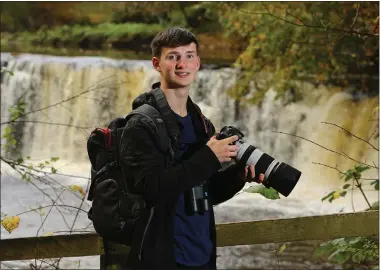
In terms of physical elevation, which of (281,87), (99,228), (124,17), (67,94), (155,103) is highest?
(124,17)

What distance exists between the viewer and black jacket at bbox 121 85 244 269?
179 cm

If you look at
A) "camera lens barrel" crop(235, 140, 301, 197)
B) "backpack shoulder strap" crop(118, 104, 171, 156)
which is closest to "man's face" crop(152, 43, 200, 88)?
"backpack shoulder strap" crop(118, 104, 171, 156)

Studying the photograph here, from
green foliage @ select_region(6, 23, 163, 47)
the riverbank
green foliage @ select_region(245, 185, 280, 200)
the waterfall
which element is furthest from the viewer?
→ green foliage @ select_region(6, 23, 163, 47)

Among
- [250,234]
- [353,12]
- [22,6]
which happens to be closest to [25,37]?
[22,6]

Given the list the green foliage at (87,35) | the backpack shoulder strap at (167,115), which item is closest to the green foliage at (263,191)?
the backpack shoulder strap at (167,115)

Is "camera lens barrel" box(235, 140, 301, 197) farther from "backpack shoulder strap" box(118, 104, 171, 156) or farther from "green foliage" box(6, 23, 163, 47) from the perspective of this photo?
"green foliage" box(6, 23, 163, 47)

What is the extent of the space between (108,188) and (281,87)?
7.67 m

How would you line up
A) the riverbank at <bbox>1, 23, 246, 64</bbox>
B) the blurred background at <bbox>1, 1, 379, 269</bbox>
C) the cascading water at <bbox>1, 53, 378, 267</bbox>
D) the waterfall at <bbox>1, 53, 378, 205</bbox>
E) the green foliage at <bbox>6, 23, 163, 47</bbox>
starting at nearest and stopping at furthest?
the blurred background at <bbox>1, 1, 379, 269</bbox>, the cascading water at <bbox>1, 53, 378, 267</bbox>, the waterfall at <bbox>1, 53, 378, 205</bbox>, the riverbank at <bbox>1, 23, 246, 64</bbox>, the green foliage at <bbox>6, 23, 163, 47</bbox>

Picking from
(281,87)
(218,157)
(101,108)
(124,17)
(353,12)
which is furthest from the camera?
(124,17)

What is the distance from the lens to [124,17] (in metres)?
14.9

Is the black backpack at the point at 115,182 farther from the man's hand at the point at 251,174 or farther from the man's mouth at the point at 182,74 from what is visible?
the man's hand at the point at 251,174

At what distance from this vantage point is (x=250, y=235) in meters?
2.72

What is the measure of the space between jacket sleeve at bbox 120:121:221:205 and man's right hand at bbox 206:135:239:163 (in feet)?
0.05

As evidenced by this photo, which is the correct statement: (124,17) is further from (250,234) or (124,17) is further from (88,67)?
(250,234)
